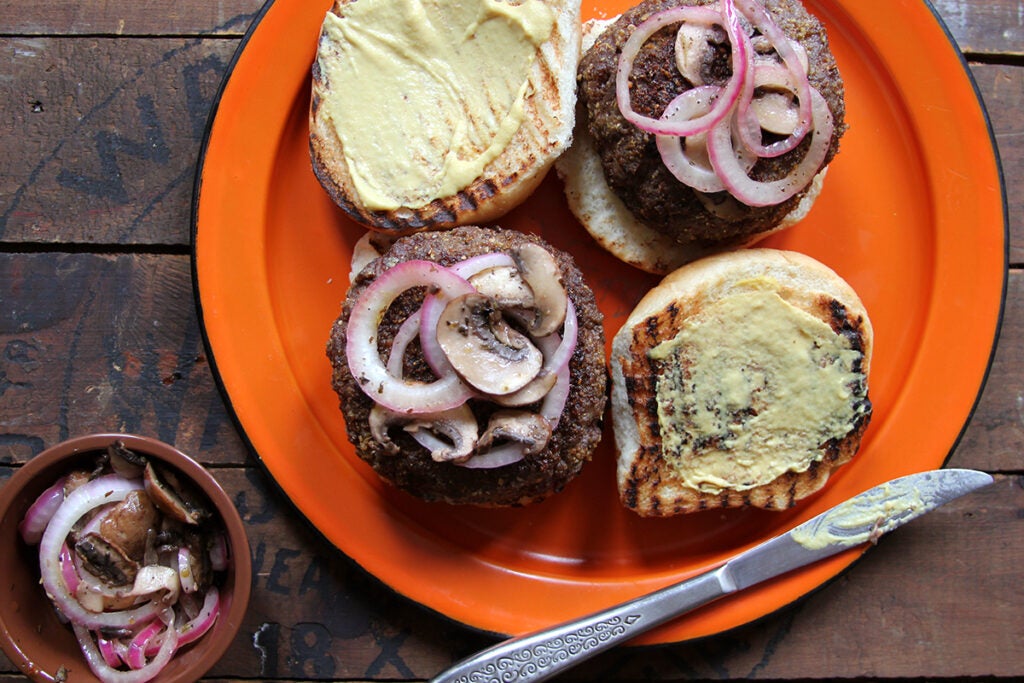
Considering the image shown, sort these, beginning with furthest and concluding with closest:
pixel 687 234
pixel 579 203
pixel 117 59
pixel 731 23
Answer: pixel 117 59 < pixel 579 203 < pixel 687 234 < pixel 731 23

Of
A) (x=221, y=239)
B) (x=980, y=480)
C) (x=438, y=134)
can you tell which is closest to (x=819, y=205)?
(x=980, y=480)

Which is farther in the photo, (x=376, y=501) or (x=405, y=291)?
(x=376, y=501)

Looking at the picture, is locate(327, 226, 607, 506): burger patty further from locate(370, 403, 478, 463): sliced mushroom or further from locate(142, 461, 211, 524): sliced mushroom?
locate(142, 461, 211, 524): sliced mushroom

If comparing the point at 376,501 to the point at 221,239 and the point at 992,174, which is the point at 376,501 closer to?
the point at 221,239

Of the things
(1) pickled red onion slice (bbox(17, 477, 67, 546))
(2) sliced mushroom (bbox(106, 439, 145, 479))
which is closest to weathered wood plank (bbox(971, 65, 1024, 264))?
Answer: (2) sliced mushroom (bbox(106, 439, 145, 479))

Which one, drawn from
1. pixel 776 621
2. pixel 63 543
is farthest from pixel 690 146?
pixel 63 543

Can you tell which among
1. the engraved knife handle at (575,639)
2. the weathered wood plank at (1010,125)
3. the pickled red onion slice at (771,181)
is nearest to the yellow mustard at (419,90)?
the pickled red onion slice at (771,181)

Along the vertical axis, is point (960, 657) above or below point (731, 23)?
below
